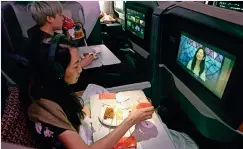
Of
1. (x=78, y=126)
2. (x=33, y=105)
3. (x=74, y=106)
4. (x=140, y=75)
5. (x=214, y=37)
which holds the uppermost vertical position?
(x=214, y=37)

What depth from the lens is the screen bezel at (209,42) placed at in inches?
37.1

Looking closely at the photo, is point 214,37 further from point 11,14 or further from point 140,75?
point 11,14

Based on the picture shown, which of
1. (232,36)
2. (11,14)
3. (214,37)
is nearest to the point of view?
(232,36)

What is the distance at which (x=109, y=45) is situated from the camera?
320 centimetres

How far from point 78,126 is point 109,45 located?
2.14 metres

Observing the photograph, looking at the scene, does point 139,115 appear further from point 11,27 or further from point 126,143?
point 11,27

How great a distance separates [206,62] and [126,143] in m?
0.64

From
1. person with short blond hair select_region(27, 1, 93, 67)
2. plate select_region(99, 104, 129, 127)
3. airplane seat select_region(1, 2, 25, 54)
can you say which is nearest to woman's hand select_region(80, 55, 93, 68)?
person with short blond hair select_region(27, 1, 93, 67)

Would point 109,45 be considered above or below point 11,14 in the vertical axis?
below

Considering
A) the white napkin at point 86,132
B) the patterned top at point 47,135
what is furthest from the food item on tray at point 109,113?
the patterned top at point 47,135

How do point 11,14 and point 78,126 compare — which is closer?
point 78,126

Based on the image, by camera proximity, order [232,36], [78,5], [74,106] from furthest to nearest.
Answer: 1. [78,5]
2. [74,106]
3. [232,36]

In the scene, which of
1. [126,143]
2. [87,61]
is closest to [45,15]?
[87,61]

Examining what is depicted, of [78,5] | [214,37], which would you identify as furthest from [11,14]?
[214,37]
